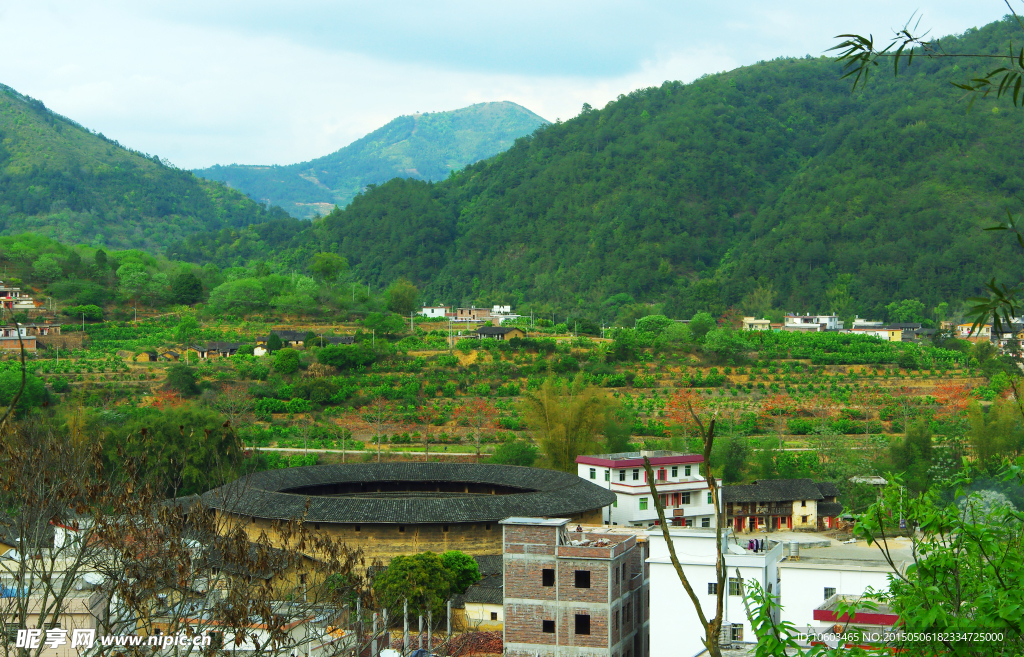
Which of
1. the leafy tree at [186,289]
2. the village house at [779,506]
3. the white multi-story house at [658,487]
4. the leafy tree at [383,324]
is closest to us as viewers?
the white multi-story house at [658,487]

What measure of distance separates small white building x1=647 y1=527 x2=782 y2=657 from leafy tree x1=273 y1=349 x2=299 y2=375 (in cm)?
2828

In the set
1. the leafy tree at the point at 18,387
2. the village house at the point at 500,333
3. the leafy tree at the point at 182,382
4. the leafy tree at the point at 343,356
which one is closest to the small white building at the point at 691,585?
the leafy tree at the point at 18,387

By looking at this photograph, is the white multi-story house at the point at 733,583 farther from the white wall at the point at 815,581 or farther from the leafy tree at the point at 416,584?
the leafy tree at the point at 416,584

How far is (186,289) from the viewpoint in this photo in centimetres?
5659

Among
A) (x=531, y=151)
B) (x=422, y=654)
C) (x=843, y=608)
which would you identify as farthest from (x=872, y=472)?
(x=531, y=151)

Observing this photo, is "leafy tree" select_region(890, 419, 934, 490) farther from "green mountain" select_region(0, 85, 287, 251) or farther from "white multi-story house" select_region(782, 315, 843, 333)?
"green mountain" select_region(0, 85, 287, 251)

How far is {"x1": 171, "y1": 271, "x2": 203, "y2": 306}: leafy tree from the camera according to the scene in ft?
184

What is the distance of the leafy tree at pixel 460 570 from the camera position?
60.8 ft

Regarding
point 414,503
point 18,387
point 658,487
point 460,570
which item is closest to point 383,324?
point 18,387

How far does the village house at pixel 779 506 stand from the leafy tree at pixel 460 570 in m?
9.66

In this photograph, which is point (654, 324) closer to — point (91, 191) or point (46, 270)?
point (46, 270)

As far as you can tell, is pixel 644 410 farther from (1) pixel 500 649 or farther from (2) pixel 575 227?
(2) pixel 575 227

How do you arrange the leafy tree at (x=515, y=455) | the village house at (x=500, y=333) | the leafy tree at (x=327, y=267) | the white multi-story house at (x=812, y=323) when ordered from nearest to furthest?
the leafy tree at (x=515, y=455)
the village house at (x=500, y=333)
the leafy tree at (x=327, y=267)
the white multi-story house at (x=812, y=323)

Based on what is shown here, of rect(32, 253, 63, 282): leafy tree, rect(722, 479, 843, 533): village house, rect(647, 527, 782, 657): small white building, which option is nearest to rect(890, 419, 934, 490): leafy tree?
rect(722, 479, 843, 533): village house
